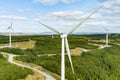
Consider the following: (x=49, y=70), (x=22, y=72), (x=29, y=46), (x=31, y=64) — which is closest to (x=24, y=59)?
(x=31, y=64)

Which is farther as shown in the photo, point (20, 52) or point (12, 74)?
point (20, 52)

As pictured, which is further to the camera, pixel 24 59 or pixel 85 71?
pixel 24 59

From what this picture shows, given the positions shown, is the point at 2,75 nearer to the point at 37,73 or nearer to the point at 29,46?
the point at 37,73

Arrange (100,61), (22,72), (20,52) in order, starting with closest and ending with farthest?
(22,72), (100,61), (20,52)

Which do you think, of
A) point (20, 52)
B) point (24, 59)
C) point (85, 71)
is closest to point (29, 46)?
point (20, 52)

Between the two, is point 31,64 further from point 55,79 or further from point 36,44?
point 36,44

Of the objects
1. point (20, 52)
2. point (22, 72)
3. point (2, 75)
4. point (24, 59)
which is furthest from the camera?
point (20, 52)

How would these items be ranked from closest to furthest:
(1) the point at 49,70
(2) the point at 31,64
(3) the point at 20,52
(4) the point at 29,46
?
(1) the point at 49,70, (2) the point at 31,64, (3) the point at 20,52, (4) the point at 29,46

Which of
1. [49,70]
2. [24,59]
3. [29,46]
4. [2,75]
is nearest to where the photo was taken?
[2,75]
